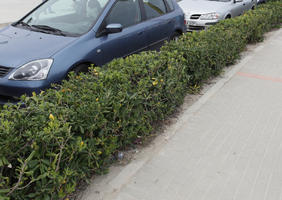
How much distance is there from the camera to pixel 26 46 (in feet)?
14.2

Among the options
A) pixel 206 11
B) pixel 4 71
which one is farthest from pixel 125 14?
pixel 206 11

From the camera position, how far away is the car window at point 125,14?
520cm

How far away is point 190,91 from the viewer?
5.43 meters

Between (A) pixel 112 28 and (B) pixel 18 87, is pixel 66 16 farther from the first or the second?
(B) pixel 18 87

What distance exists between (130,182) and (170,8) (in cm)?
485

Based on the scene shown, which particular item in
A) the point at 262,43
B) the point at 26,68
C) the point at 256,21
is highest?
the point at 26,68

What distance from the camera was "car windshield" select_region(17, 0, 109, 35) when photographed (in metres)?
4.84

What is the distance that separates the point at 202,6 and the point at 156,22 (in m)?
4.42

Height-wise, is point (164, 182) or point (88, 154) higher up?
point (88, 154)

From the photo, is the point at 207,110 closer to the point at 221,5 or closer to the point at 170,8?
the point at 170,8

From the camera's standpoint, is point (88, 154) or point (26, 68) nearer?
point (88, 154)

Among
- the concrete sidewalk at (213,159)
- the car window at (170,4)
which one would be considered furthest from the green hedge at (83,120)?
the car window at (170,4)

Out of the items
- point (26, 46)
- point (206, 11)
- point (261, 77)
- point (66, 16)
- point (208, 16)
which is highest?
point (66, 16)

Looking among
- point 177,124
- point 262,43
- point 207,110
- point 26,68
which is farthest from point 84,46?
point 262,43
